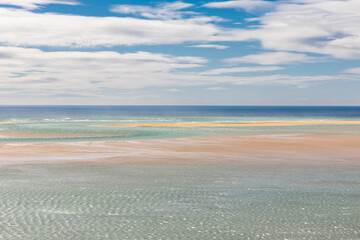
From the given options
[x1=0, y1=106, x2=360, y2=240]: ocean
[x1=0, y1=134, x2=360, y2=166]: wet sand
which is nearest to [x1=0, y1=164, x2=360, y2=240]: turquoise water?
[x1=0, y1=106, x2=360, y2=240]: ocean

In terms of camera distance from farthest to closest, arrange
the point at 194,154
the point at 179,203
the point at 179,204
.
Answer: the point at 194,154 → the point at 179,203 → the point at 179,204

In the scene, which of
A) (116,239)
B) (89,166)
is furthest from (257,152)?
(116,239)

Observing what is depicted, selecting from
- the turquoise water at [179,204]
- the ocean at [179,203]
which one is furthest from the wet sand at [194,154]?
the turquoise water at [179,204]

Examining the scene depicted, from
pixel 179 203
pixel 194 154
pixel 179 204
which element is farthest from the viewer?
pixel 194 154

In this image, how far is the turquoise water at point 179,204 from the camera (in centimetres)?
1044

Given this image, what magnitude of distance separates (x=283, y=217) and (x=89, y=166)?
1158 cm

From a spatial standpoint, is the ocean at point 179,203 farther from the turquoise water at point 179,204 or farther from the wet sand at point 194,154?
the wet sand at point 194,154

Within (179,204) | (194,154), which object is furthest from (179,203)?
(194,154)

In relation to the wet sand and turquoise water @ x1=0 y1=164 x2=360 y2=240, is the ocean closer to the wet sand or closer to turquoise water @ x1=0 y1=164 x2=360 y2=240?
turquoise water @ x1=0 y1=164 x2=360 y2=240

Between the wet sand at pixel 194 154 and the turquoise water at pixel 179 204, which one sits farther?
the wet sand at pixel 194 154

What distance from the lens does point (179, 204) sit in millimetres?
13016

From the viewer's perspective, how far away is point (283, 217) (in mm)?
11602

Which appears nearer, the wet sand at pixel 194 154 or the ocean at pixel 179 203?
the ocean at pixel 179 203

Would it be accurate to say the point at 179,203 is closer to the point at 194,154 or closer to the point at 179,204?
the point at 179,204
